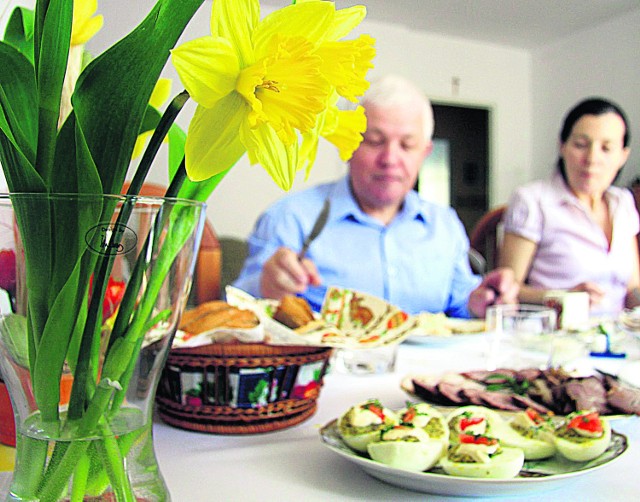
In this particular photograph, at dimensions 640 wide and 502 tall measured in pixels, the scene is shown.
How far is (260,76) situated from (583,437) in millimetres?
312

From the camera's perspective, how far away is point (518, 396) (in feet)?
1.85

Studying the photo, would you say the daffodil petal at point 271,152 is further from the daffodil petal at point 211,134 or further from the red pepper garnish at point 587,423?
the red pepper garnish at point 587,423

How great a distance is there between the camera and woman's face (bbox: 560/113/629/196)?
1.90m

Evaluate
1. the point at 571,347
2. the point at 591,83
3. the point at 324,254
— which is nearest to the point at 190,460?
the point at 571,347

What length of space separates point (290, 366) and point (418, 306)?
3.70 ft

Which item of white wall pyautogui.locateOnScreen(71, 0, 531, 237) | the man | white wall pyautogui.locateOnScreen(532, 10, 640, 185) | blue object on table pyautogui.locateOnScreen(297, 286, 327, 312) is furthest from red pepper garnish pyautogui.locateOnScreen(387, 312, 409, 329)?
white wall pyautogui.locateOnScreen(532, 10, 640, 185)

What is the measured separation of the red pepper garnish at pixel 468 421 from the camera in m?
0.45

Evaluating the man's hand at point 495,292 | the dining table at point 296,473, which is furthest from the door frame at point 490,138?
the dining table at point 296,473

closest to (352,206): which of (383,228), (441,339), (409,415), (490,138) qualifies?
(383,228)

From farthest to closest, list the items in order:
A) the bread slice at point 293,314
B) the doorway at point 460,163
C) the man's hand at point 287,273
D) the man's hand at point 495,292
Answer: the doorway at point 460,163
the man's hand at point 495,292
the man's hand at point 287,273
the bread slice at point 293,314

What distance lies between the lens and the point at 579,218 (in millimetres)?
1897

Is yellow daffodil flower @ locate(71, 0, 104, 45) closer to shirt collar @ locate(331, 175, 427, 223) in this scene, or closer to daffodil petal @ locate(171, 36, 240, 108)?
daffodil petal @ locate(171, 36, 240, 108)

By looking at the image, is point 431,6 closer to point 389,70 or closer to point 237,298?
point 389,70

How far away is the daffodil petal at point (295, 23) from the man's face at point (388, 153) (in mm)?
1322
